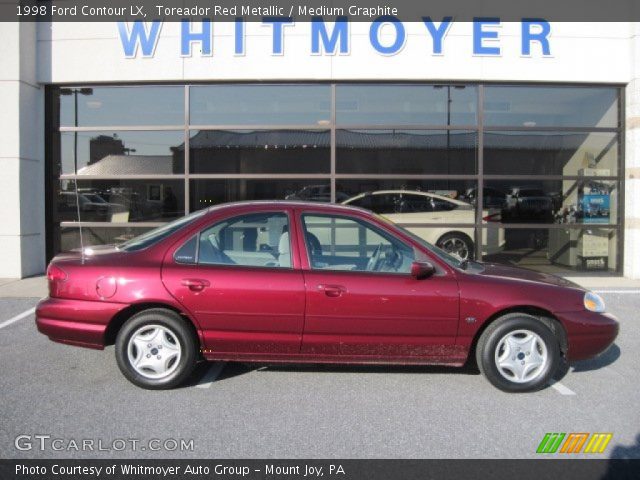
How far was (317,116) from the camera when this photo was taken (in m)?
10.7

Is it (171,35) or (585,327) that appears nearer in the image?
(585,327)

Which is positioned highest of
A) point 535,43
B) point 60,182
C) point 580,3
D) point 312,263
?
point 580,3

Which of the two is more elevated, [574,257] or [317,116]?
[317,116]

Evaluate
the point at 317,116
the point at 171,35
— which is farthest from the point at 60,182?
the point at 317,116

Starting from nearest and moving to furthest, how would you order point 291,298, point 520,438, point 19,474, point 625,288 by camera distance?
point 19,474, point 520,438, point 291,298, point 625,288

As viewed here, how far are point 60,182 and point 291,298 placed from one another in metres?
7.71

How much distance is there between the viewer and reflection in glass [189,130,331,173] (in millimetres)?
10703

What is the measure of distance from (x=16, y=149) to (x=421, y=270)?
813 cm

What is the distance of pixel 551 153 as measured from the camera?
1087cm

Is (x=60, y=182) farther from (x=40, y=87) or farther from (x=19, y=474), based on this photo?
(x=19, y=474)

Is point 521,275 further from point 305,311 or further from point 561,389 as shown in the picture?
point 305,311

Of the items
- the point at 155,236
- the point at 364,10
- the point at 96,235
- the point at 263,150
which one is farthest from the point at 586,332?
the point at 96,235

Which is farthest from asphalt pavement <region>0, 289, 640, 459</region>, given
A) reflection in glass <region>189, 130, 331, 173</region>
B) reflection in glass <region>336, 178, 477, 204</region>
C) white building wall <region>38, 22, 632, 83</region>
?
white building wall <region>38, 22, 632, 83</region>

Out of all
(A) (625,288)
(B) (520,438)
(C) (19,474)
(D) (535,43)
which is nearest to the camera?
(C) (19,474)
